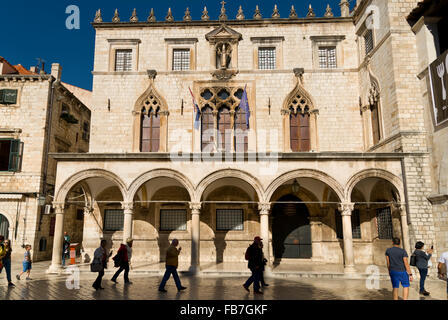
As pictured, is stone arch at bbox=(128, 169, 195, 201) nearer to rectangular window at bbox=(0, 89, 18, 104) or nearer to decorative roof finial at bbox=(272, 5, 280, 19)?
decorative roof finial at bbox=(272, 5, 280, 19)

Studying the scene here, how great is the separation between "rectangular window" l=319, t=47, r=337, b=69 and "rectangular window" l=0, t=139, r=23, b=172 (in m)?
18.6

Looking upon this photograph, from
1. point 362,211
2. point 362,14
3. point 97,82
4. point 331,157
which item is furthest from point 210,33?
point 362,211

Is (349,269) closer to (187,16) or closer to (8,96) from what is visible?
(187,16)

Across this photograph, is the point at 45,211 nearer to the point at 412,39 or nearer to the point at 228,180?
the point at 228,180

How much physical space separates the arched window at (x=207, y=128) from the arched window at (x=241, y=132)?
1.39 metres

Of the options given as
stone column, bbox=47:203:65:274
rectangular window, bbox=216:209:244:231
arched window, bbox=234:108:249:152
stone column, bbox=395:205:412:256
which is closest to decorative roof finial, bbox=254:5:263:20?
arched window, bbox=234:108:249:152

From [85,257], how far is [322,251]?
1258 centimetres

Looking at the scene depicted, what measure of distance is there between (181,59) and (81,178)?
368 inches

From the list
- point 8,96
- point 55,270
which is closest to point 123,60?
point 8,96

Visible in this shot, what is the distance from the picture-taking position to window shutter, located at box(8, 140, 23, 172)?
20250 millimetres

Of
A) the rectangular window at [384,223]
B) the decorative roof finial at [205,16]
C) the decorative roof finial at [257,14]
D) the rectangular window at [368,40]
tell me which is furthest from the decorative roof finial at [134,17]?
the rectangular window at [384,223]

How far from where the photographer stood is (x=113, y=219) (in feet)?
62.4

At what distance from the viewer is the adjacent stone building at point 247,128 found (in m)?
15.2

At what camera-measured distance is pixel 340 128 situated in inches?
748
